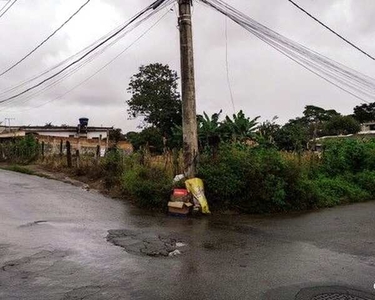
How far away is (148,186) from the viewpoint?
37.1ft

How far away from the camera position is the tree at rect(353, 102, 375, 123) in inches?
2547

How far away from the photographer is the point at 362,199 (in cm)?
1417

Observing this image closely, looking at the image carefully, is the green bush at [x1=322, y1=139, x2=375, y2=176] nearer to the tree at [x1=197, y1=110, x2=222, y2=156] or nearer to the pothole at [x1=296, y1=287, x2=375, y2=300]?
the tree at [x1=197, y1=110, x2=222, y2=156]

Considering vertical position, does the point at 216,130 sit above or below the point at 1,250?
above

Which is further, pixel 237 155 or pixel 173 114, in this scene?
pixel 173 114

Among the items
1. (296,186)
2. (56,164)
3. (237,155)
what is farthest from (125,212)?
(56,164)

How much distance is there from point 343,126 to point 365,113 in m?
14.4

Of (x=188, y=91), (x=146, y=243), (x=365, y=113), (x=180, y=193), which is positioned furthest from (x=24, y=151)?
(x=365, y=113)

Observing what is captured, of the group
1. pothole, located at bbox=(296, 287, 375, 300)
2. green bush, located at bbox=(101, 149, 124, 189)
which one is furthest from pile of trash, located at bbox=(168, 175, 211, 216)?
pothole, located at bbox=(296, 287, 375, 300)

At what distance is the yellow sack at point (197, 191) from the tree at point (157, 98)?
1125 inches

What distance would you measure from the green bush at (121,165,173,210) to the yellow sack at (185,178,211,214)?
2.32 feet

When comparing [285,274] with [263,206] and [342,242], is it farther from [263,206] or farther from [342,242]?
[263,206]

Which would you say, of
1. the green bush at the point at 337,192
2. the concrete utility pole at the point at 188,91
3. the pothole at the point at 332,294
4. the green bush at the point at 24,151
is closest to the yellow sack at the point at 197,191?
the concrete utility pole at the point at 188,91

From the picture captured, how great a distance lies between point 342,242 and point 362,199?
7146mm
